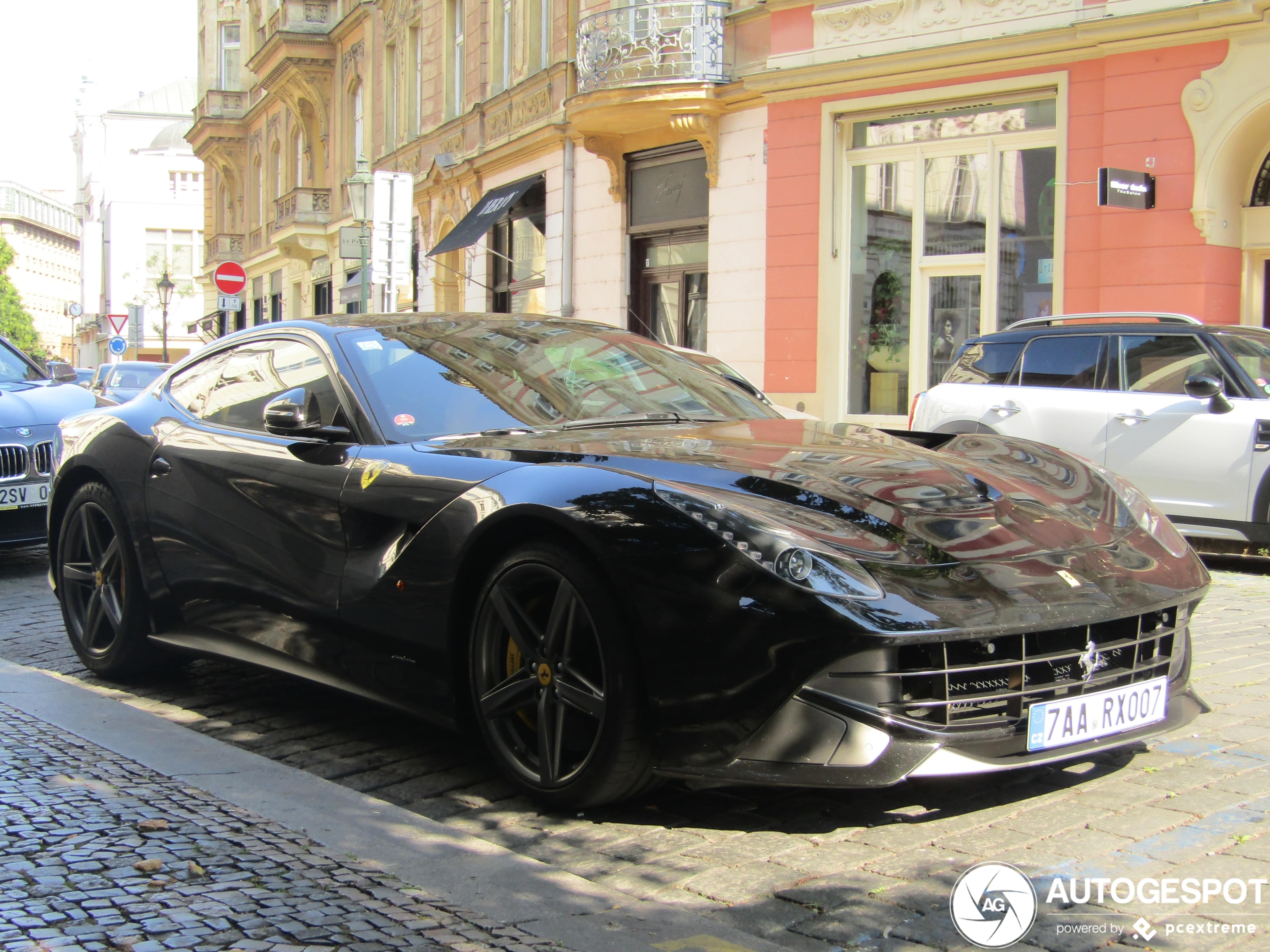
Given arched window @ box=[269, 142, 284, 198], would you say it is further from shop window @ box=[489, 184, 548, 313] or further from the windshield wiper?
the windshield wiper

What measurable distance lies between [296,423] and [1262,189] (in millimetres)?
11753

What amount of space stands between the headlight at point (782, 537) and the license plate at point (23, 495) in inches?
261

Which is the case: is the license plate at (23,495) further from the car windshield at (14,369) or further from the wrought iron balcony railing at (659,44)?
the wrought iron balcony railing at (659,44)

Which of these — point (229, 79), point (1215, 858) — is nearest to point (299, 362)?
point (1215, 858)

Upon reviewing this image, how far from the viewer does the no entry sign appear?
2250 centimetres

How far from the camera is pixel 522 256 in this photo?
2284 centimetres

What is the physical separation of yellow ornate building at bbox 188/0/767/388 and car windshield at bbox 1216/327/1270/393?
25.6ft

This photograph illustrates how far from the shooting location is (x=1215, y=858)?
3227mm

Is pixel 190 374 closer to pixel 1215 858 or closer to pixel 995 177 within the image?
pixel 1215 858

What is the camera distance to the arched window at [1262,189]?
13188mm

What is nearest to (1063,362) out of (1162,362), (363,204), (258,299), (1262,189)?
(1162,362)

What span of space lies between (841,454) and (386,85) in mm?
27725

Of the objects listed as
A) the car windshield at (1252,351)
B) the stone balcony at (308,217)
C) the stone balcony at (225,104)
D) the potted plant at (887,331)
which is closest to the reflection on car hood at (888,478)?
the car windshield at (1252,351)

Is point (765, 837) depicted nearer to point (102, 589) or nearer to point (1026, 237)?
point (102, 589)
